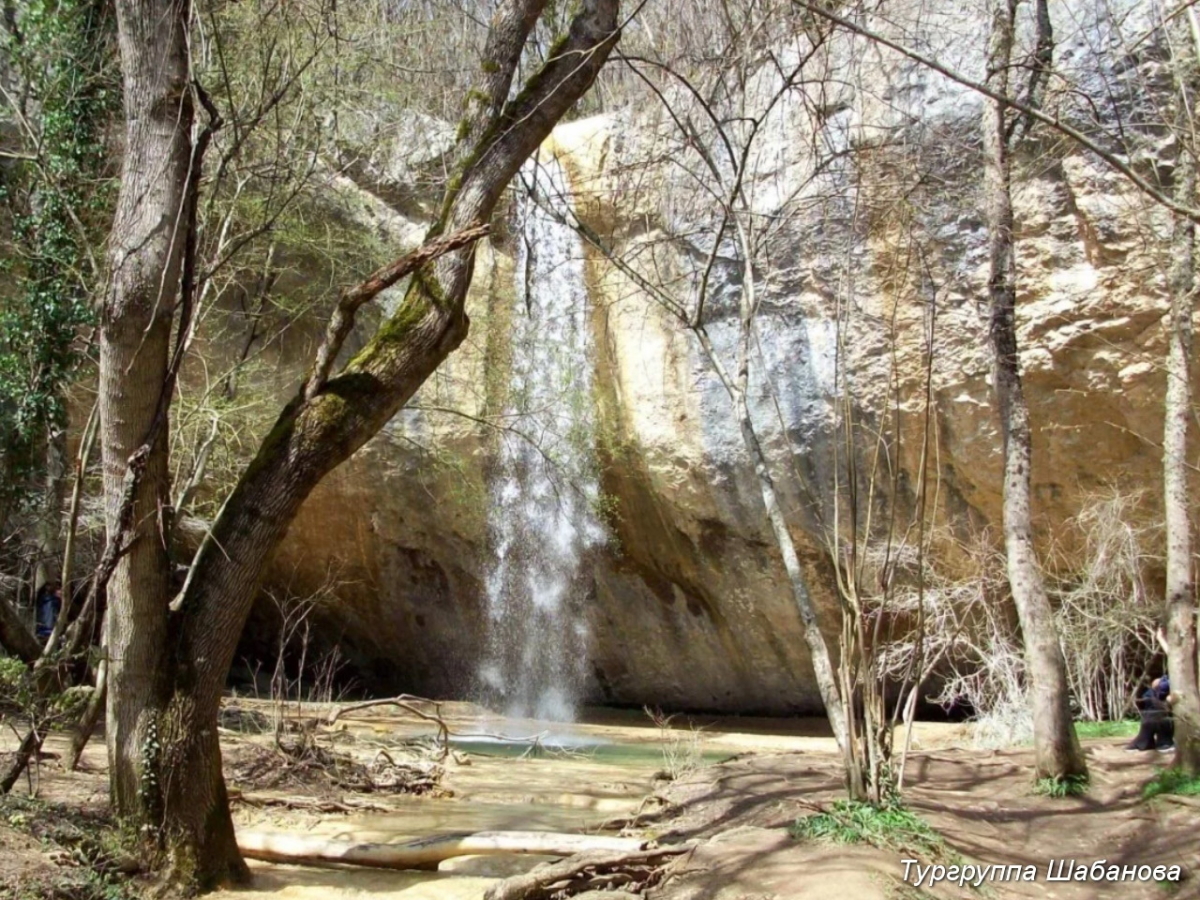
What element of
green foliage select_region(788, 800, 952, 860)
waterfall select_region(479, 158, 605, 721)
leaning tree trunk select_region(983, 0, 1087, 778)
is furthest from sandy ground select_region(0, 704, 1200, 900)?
waterfall select_region(479, 158, 605, 721)

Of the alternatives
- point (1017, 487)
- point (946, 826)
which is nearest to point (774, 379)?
point (1017, 487)

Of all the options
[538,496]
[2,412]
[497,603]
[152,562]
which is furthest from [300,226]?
[152,562]

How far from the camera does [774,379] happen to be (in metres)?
12.3

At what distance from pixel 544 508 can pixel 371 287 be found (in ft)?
34.9

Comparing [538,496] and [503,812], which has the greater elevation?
[538,496]

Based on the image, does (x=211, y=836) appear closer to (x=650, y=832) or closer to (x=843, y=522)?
(x=650, y=832)

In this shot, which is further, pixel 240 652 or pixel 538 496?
pixel 240 652

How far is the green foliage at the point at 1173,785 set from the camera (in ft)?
19.7

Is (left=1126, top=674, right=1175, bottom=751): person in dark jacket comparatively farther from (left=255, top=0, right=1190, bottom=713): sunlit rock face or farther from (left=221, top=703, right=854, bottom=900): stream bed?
(left=221, top=703, right=854, bottom=900): stream bed

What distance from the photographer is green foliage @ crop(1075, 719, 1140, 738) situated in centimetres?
913

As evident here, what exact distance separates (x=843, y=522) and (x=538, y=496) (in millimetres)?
4752

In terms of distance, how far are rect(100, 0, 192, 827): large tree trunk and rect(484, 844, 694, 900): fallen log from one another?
158 centimetres

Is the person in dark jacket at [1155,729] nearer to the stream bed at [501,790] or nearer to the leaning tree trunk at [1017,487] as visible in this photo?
the leaning tree trunk at [1017,487]

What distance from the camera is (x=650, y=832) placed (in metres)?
5.75
